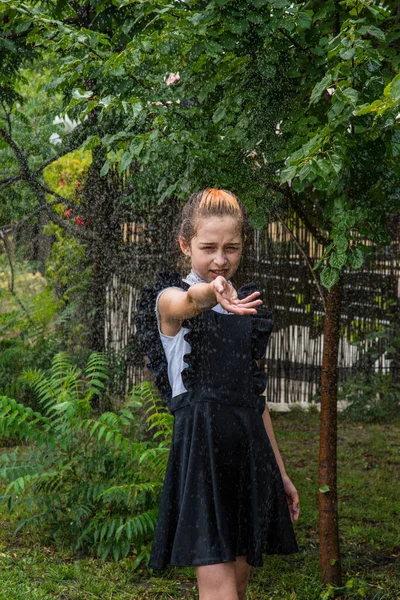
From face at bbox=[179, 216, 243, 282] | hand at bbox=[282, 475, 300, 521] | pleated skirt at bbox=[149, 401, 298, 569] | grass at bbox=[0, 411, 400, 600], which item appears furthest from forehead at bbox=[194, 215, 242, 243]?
grass at bbox=[0, 411, 400, 600]

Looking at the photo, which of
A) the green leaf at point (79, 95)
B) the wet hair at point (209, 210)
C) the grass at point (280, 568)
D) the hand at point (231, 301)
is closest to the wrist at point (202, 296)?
the hand at point (231, 301)

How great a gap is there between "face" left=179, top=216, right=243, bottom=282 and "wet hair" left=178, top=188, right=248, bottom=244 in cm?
2

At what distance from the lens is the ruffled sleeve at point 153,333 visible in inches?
105

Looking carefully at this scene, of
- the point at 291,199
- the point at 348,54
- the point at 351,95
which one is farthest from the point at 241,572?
the point at 291,199

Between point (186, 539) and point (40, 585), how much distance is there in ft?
5.78

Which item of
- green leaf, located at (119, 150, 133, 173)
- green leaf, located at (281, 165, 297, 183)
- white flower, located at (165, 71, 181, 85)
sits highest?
white flower, located at (165, 71, 181, 85)

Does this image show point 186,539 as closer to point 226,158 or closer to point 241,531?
point 241,531

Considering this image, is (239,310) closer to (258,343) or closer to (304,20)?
(258,343)

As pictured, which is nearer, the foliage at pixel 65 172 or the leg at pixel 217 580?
the leg at pixel 217 580

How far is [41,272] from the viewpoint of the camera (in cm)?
1034

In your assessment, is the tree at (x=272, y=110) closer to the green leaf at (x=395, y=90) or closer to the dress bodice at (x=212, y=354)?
the green leaf at (x=395, y=90)

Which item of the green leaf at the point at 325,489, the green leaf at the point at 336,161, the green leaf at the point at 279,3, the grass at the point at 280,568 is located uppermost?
the green leaf at the point at 279,3

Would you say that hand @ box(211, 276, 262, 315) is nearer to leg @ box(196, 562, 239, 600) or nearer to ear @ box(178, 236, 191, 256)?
ear @ box(178, 236, 191, 256)

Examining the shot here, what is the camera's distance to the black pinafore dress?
2518mm
